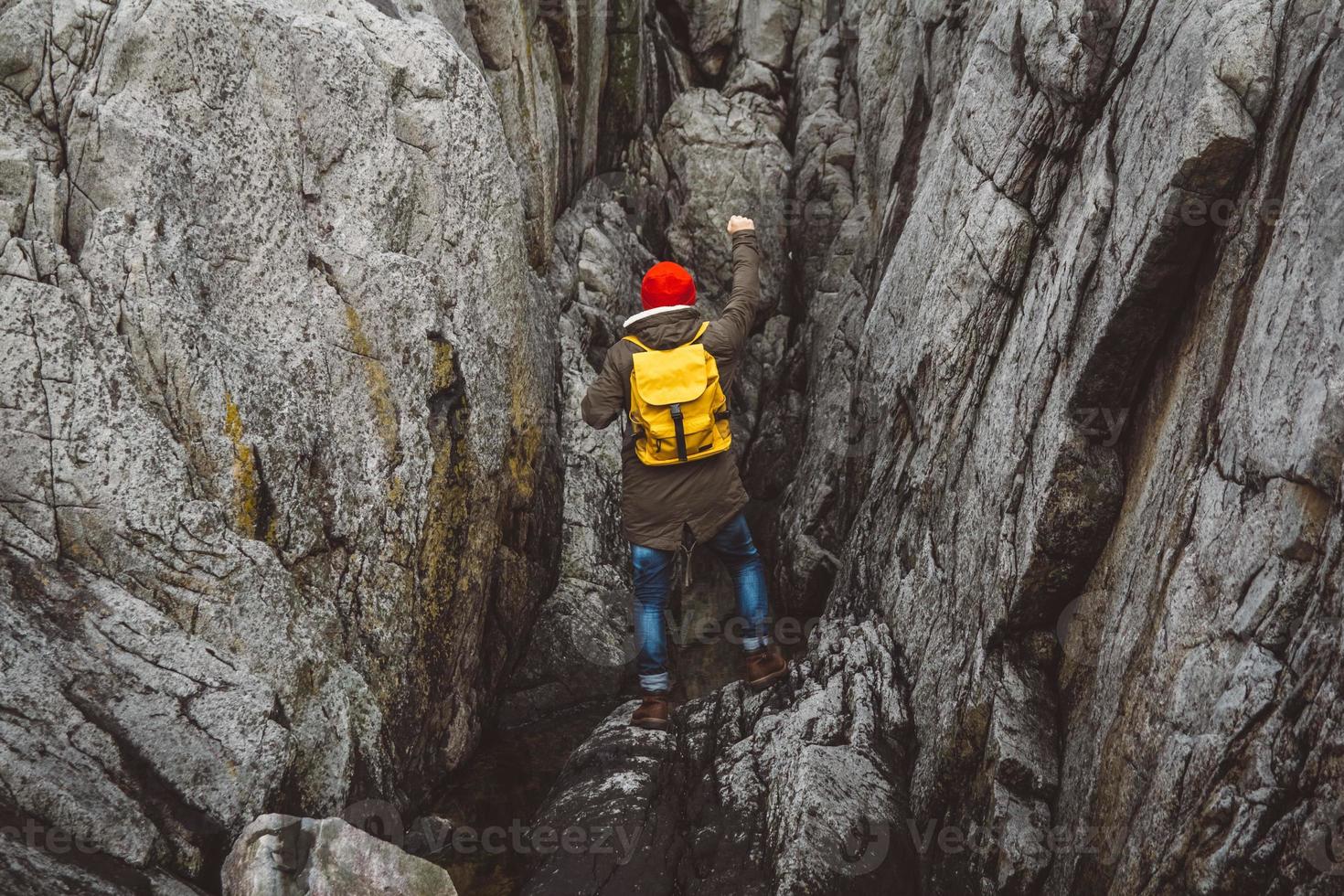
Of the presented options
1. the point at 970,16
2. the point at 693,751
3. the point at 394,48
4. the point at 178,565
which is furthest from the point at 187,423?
the point at 970,16

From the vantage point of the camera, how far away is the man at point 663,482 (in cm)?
1176

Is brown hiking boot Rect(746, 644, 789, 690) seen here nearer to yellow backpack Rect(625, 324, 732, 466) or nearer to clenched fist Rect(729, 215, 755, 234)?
yellow backpack Rect(625, 324, 732, 466)

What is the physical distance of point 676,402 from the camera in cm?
1141

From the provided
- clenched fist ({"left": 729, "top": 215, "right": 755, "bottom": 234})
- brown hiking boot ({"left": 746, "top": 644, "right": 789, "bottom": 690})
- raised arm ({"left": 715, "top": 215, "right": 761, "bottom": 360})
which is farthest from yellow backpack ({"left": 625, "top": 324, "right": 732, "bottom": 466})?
brown hiking boot ({"left": 746, "top": 644, "right": 789, "bottom": 690})

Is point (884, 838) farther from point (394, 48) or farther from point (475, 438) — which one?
point (394, 48)

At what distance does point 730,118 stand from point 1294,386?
1523 centimetres

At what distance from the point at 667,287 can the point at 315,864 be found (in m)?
7.48

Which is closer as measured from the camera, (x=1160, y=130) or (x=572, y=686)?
(x=1160, y=130)

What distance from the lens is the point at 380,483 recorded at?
34.1 feet

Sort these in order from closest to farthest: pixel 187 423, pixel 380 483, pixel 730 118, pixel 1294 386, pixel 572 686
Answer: pixel 1294 386 < pixel 187 423 < pixel 380 483 < pixel 572 686 < pixel 730 118

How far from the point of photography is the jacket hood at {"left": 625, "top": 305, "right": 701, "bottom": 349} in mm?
A: 11695

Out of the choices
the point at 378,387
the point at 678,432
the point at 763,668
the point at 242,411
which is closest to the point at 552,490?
the point at 678,432

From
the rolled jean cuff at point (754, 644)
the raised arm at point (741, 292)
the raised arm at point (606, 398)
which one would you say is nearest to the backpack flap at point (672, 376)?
the raised arm at point (606, 398)

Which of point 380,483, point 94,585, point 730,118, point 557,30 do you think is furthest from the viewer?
point 730,118
